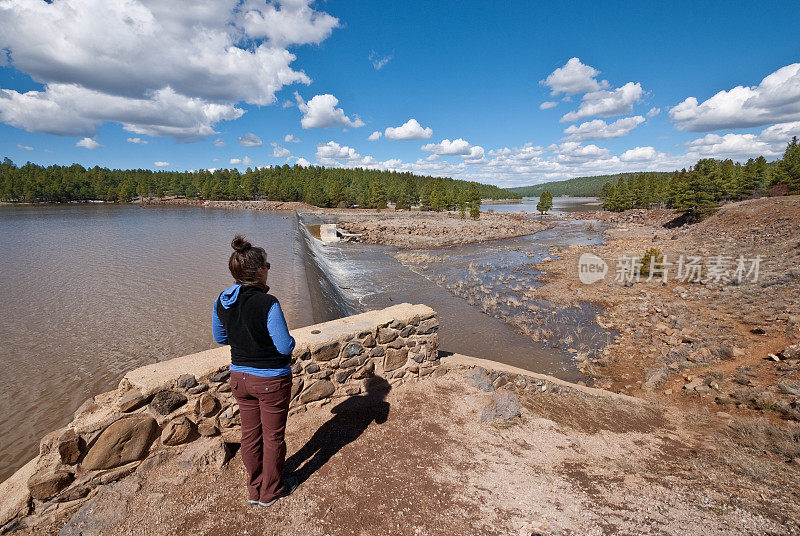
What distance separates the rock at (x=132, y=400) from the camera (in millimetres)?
3946

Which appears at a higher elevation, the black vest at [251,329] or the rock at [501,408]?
the black vest at [251,329]

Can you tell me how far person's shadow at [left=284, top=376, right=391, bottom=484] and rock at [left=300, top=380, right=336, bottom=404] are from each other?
0.29 m

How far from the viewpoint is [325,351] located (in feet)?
18.3

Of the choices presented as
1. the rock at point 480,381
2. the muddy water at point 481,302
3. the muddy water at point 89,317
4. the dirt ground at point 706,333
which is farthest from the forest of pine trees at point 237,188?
the rock at point 480,381

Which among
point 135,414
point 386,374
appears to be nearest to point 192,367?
point 135,414

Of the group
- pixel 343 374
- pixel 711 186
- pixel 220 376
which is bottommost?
pixel 343 374

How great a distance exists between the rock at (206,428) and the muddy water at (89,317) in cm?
502

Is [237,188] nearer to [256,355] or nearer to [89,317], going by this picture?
[89,317]

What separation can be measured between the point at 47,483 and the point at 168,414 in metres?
1.12

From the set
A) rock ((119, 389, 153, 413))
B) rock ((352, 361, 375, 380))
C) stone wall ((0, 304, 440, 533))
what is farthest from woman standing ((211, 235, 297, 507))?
rock ((352, 361, 375, 380))

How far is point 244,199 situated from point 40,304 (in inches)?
4554

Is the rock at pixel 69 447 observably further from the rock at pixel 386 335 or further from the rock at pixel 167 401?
the rock at pixel 386 335

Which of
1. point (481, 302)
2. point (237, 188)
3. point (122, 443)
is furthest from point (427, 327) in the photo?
point (237, 188)

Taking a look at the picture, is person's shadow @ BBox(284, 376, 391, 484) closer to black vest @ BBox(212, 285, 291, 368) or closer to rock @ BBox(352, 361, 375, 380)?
rock @ BBox(352, 361, 375, 380)
